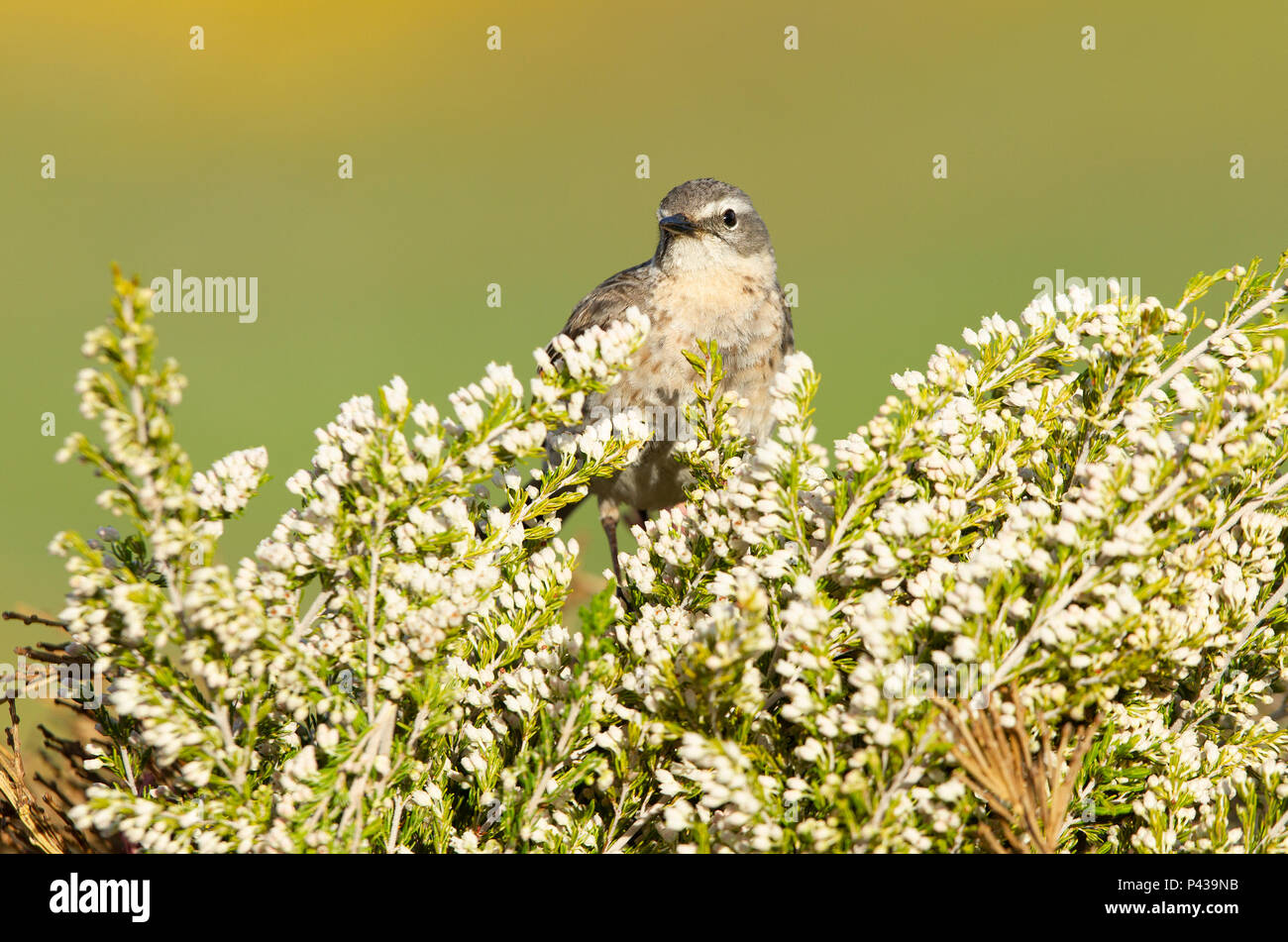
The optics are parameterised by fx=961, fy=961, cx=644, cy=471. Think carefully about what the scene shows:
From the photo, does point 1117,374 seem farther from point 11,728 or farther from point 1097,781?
point 11,728

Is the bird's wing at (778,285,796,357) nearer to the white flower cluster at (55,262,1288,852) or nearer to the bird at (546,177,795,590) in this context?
the bird at (546,177,795,590)

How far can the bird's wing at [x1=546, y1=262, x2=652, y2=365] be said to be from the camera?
5094mm

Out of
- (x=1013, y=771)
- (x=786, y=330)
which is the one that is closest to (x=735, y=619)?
(x=1013, y=771)

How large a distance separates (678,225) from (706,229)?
17 centimetres

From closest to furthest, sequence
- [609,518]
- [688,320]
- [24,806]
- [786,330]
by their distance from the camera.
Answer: [24,806], [688,320], [786,330], [609,518]

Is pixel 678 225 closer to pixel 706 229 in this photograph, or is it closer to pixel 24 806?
pixel 706 229

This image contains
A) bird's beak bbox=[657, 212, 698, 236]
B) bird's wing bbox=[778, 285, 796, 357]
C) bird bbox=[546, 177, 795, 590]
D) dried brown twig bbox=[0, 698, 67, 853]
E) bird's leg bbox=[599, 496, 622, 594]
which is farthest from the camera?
bird's leg bbox=[599, 496, 622, 594]

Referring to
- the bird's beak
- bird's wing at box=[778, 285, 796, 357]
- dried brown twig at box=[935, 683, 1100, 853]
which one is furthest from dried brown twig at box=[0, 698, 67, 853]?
bird's wing at box=[778, 285, 796, 357]

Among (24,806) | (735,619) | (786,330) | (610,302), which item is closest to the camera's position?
(735,619)

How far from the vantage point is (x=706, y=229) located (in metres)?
5.02

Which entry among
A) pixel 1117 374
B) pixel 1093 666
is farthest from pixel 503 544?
pixel 1117 374

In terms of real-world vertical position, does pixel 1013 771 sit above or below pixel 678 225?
below
